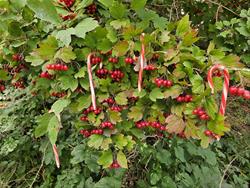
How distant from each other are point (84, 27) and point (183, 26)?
319 mm

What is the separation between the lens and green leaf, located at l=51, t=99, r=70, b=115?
1.15 meters

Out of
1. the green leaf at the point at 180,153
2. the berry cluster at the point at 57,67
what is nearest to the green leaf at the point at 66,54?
the berry cluster at the point at 57,67

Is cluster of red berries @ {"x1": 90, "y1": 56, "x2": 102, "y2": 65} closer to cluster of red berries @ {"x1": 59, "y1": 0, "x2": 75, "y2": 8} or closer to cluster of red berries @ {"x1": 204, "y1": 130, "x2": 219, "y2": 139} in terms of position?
cluster of red berries @ {"x1": 59, "y1": 0, "x2": 75, "y2": 8}

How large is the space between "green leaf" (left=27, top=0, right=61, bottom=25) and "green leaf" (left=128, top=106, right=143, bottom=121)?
379 millimetres

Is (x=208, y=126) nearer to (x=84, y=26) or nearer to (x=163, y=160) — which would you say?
(x=84, y=26)

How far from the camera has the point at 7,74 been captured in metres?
1.49

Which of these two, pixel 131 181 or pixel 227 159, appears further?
pixel 227 159

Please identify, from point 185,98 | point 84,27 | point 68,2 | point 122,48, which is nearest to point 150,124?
point 185,98

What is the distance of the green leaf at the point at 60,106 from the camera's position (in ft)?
3.76

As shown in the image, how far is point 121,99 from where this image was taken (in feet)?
3.76

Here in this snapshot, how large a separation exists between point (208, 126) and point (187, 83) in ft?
0.47

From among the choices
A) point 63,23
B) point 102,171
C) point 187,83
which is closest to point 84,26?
point 63,23

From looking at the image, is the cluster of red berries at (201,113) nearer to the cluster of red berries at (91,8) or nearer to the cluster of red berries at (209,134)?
the cluster of red berries at (209,134)

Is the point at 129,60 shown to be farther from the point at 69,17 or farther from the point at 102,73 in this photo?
the point at 69,17
